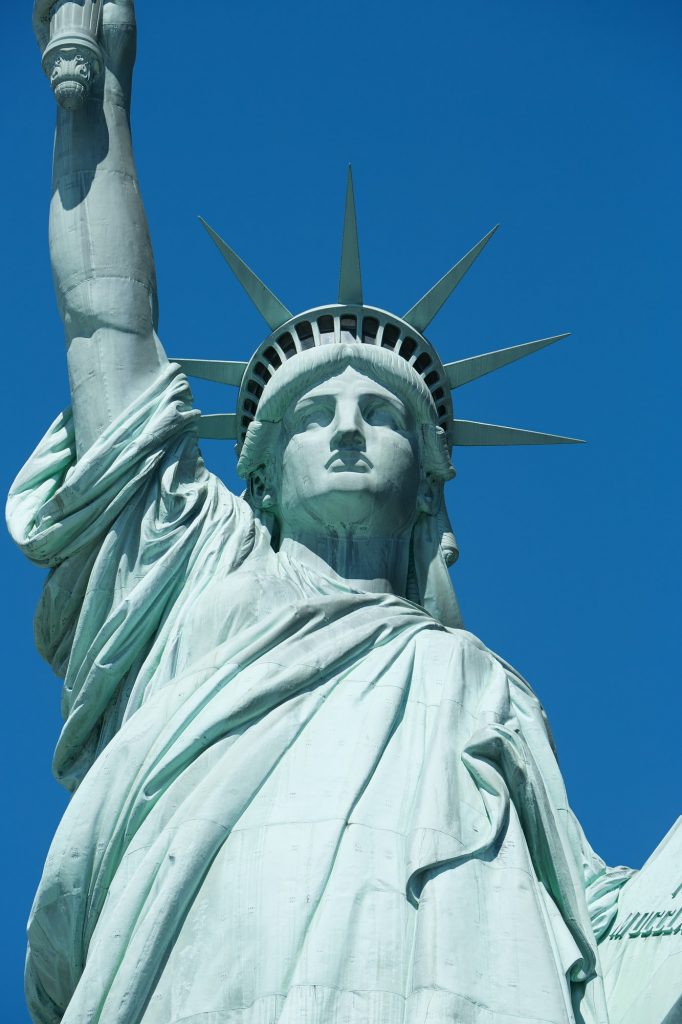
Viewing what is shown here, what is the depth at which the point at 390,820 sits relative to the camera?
11977 millimetres

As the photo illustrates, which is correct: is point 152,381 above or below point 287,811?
above

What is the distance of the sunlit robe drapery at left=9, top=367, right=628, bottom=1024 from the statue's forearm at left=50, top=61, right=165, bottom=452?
24 cm

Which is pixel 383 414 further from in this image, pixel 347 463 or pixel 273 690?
pixel 273 690

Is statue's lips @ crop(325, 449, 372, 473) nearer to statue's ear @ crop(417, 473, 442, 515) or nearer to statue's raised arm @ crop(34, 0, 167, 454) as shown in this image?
statue's ear @ crop(417, 473, 442, 515)

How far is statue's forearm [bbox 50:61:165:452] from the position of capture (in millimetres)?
14320

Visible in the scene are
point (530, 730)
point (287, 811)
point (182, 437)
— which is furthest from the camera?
point (182, 437)

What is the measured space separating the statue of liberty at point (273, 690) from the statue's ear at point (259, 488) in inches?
0.8

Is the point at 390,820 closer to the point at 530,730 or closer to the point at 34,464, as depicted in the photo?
the point at 530,730

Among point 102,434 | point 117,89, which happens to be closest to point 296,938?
point 102,434

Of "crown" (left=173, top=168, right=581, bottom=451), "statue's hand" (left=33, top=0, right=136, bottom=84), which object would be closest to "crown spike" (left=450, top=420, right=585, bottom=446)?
"crown" (left=173, top=168, right=581, bottom=451)

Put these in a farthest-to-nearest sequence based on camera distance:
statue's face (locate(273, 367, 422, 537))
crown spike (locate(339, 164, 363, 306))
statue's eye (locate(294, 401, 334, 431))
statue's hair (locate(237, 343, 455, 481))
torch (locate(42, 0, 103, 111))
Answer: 1. crown spike (locate(339, 164, 363, 306))
2. torch (locate(42, 0, 103, 111))
3. statue's hair (locate(237, 343, 455, 481))
4. statue's eye (locate(294, 401, 334, 431))
5. statue's face (locate(273, 367, 422, 537))

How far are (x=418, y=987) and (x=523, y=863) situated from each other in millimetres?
1136

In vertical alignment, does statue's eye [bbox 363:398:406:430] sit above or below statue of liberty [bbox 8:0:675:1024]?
above

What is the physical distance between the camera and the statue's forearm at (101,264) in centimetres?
1432
